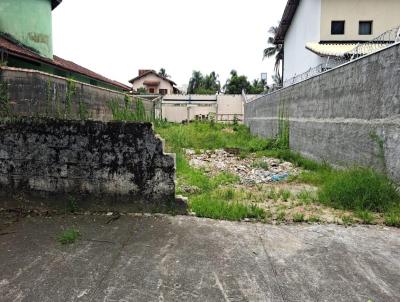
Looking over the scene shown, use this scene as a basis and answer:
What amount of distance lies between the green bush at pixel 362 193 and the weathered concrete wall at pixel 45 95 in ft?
14.6

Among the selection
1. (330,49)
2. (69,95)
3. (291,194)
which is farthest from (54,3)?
(291,194)

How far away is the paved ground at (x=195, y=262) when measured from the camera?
2346mm

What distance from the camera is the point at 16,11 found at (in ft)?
44.8

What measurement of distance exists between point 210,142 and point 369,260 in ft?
33.1

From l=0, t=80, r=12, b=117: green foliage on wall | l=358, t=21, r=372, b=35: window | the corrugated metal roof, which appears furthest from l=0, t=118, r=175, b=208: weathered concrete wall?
l=358, t=21, r=372, b=35: window

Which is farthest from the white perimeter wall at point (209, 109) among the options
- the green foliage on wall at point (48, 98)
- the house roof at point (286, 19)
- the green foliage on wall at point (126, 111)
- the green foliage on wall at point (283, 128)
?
the green foliage on wall at point (48, 98)

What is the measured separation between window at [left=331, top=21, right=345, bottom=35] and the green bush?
1414 centimetres

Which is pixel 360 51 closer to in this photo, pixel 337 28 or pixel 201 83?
pixel 337 28

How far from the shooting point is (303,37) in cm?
1888

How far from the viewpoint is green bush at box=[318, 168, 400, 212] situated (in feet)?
14.2

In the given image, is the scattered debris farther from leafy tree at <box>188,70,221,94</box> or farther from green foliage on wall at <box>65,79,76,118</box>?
leafy tree at <box>188,70,221,94</box>

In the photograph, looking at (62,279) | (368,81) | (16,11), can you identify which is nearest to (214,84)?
(16,11)

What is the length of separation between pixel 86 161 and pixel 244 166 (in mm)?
5111

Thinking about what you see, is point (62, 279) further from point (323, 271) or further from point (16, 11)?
point (16, 11)
